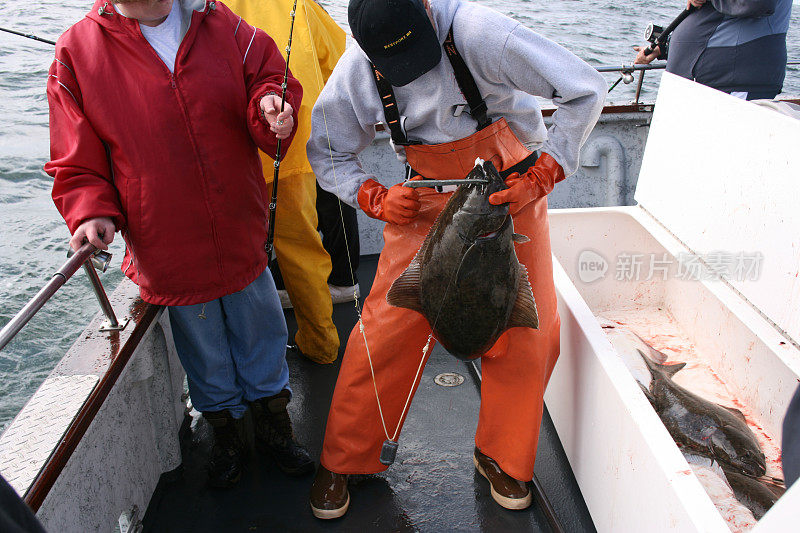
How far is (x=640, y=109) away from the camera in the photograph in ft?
18.0

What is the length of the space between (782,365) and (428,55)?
238cm

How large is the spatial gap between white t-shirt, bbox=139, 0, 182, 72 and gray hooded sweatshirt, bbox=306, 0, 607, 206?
62 centimetres

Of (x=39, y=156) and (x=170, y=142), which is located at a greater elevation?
(x=170, y=142)

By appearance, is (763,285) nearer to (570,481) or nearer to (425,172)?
(570,481)

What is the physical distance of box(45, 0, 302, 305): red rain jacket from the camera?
7.34ft

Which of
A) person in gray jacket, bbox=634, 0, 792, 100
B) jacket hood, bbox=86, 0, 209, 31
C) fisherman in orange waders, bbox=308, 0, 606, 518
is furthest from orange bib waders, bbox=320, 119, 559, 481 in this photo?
person in gray jacket, bbox=634, 0, 792, 100

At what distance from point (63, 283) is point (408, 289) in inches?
51.8

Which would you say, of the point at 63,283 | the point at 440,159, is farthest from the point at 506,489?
the point at 63,283

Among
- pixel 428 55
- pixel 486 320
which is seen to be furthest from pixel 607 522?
pixel 428 55

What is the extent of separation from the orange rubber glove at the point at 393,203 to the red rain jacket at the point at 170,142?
48 cm

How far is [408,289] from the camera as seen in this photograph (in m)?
2.40
